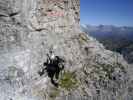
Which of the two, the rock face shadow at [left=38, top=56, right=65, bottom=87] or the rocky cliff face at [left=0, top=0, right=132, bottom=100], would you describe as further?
the rock face shadow at [left=38, top=56, right=65, bottom=87]

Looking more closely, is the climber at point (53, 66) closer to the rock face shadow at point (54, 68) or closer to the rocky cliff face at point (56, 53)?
the rock face shadow at point (54, 68)

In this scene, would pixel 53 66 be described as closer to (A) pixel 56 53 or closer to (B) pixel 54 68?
(B) pixel 54 68

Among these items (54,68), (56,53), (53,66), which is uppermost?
(56,53)

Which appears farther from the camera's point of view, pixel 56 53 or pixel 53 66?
pixel 56 53

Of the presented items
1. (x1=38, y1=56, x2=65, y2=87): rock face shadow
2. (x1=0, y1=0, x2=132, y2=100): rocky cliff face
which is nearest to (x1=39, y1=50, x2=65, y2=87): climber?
(x1=38, y1=56, x2=65, y2=87): rock face shadow

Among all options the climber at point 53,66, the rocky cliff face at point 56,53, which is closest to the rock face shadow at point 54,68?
the climber at point 53,66

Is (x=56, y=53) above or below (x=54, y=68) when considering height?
above

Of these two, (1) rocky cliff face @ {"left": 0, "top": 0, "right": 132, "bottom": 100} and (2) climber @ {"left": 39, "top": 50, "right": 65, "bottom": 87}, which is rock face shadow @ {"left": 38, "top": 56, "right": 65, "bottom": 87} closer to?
(2) climber @ {"left": 39, "top": 50, "right": 65, "bottom": 87}

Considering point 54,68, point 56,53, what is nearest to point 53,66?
point 54,68

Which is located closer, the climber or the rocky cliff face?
the rocky cliff face

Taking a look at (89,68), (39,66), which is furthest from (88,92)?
(39,66)
